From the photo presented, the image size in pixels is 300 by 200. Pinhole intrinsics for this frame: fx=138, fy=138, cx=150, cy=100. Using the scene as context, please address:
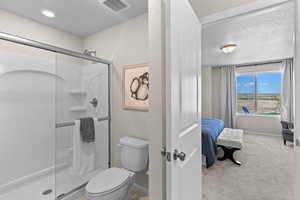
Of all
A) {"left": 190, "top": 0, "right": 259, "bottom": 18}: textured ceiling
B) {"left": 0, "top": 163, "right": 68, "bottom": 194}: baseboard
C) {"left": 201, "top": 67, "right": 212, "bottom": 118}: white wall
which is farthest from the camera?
{"left": 201, "top": 67, "right": 212, "bottom": 118}: white wall

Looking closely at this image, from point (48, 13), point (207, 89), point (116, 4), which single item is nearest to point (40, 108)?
point (48, 13)

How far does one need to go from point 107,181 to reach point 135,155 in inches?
16.5

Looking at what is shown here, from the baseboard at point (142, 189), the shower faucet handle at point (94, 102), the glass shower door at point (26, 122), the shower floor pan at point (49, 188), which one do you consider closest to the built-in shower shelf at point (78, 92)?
the shower faucet handle at point (94, 102)

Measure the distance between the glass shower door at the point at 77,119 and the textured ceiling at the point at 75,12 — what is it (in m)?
0.64

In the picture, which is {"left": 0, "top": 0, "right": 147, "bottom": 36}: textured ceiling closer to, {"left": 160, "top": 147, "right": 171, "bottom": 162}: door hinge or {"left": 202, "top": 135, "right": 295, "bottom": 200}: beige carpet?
{"left": 160, "top": 147, "right": 171, "bottom": 162}: door hinge

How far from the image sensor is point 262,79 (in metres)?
4.90

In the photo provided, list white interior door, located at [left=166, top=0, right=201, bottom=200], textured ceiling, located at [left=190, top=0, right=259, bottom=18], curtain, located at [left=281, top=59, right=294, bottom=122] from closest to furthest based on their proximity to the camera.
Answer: white interior door, located at [left=166, top=0, right=201, bottom=200], textured ceiling, located at [left=190, top=0, right=259, bottom=18], curtain, located at [left=281, top=59, right=294, bottom=122]

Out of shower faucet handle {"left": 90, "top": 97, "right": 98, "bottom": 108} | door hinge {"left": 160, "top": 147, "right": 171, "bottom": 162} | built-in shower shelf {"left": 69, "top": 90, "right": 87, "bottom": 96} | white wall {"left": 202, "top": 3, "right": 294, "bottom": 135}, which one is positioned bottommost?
door hinge {"left": 160, "top": 147, "right": 171, "bottom": 162}

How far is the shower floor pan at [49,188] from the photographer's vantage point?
5.66 feet

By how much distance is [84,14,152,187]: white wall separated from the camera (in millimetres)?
1918

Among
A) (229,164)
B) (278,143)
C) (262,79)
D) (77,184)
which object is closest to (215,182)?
(229,164)

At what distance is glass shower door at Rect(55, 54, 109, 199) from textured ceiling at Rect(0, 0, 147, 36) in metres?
0.64

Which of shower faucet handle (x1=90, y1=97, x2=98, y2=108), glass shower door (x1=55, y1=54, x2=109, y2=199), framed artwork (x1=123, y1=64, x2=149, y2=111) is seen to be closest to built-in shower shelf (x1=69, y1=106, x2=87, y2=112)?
glass shower door (x1=55, y1=54, x2=109, y2=199)

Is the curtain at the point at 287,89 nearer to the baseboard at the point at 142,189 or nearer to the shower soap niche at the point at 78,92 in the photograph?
the baseboard at the point at 142,189
